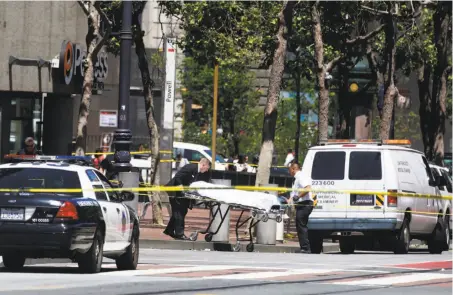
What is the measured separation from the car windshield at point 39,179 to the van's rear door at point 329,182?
929 centimetres

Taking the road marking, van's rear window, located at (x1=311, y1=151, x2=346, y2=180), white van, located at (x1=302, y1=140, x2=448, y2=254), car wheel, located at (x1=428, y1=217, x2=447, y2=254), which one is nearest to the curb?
white van, located at (x1=302, y1=140, x2=448, y2=254)

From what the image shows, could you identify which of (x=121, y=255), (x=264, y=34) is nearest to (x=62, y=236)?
(x=121, y=255)

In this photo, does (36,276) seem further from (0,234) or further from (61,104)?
(61,104)

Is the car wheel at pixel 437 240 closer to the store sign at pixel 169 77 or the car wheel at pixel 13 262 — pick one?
the store sign at pixel 169 77

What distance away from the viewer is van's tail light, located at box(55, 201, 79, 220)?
15.9 m

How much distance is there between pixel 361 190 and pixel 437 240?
140 inches

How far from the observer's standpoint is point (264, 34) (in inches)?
1304

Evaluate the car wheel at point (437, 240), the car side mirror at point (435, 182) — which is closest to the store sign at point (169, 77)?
the car side mirror at point (435, 182)

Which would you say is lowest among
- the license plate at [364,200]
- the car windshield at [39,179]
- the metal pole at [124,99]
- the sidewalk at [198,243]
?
the sidewalk at [198,243]

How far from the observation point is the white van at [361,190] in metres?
24.9

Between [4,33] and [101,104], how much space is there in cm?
2693

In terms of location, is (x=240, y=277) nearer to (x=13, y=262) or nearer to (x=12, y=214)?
(x=12, y=214)

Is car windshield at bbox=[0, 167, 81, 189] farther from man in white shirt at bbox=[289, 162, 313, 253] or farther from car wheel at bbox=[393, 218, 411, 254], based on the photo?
car wheel at bbox=[393, 218, 411, 254]

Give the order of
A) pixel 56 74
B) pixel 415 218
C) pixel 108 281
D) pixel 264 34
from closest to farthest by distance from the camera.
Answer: pixel 108 281 < pixel 415 218 < pixel 264 34 < pixel 56 74
